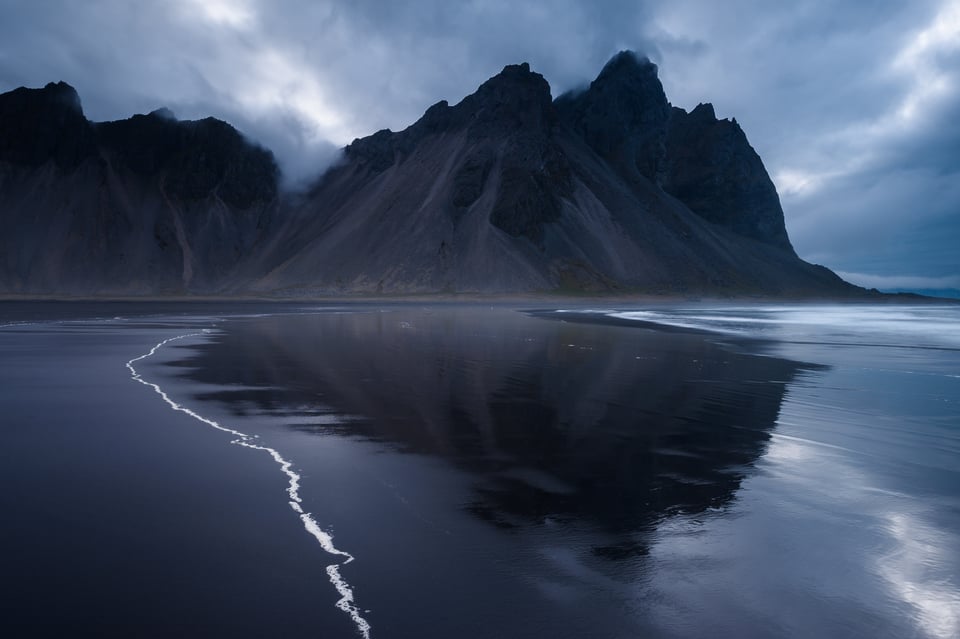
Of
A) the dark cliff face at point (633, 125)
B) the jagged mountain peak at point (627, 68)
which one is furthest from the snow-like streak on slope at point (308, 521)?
the jagged mountain peak at point (627, 68)

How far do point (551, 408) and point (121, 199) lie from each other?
168m

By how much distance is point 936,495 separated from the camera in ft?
27.7

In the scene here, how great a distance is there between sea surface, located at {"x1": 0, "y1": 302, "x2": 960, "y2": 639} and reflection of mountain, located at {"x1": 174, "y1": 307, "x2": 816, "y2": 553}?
82 millimetres

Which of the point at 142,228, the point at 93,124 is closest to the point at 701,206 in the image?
the point at 142,228

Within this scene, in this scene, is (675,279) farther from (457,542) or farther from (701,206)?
(457,542)

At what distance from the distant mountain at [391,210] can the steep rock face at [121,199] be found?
1.21ft

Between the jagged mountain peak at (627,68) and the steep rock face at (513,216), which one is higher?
the jagged mountain peak at (627,68)

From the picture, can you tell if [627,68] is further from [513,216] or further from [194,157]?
[194,157]

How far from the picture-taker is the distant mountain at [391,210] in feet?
442

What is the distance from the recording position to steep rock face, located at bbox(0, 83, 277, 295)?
468ft

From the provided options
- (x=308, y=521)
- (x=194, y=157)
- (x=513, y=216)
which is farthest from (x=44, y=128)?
(x=308, y=521)

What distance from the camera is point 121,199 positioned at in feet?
516

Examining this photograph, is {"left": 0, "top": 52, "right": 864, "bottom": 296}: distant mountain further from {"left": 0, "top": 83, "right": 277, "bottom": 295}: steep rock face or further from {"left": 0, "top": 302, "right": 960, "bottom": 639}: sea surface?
{"left": 0, "top": 302, "right": 960, "bottom": 639}: sea surface

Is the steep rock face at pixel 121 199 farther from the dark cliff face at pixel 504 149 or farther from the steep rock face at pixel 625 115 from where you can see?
the steep rock face at pixel 625 115
